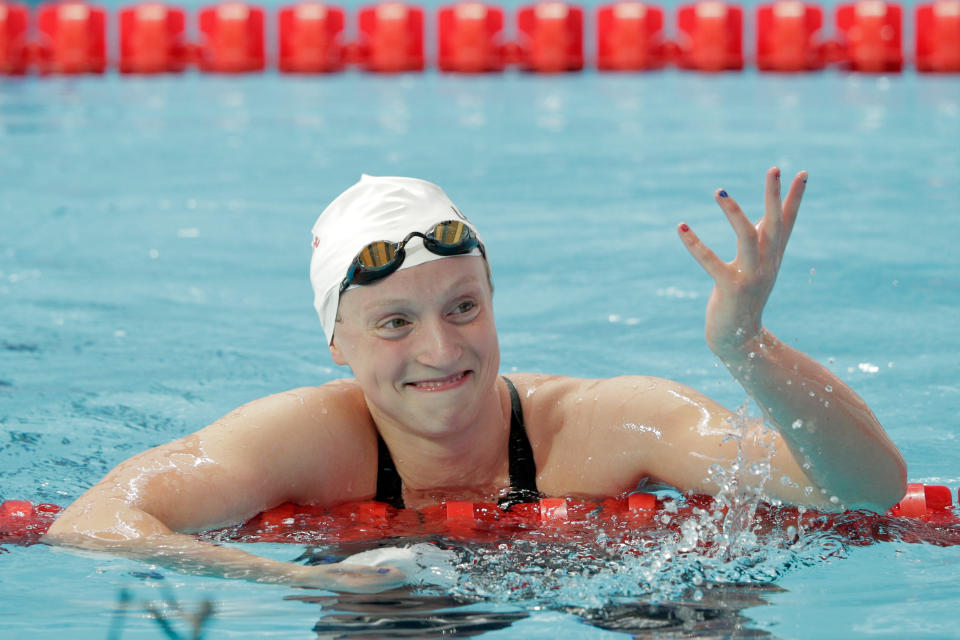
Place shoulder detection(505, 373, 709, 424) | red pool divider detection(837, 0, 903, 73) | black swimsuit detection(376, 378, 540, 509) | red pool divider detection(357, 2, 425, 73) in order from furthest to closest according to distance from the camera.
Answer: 1. red pool divider detection(357, 2, 425, 73)
2. red pool divider detection(837, 0, 903, 73)
3. black swimsuit detection(376, 378, 540, 509)
4. shoulder detection(505, 373, 709, 424)

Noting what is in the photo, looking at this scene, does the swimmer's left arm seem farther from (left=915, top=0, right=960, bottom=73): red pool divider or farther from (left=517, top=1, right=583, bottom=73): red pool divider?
(left=517, top=1, right=583, bottom=73): red pool divider

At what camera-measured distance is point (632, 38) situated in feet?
48.7

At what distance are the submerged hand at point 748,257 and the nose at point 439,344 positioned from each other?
70 centimetres

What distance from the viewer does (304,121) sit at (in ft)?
40.0

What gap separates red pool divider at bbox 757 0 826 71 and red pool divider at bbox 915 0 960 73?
1065mm

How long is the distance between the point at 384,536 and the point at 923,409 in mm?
2593

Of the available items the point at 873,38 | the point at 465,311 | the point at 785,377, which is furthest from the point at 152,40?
the point at 785,377

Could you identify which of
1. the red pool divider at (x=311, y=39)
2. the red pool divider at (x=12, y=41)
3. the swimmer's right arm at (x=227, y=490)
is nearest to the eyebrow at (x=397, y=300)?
the swimmer's right arm at (x=227, y=490)

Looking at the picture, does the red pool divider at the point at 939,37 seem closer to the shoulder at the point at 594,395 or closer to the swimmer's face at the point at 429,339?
the shoulder at the point at 594,395

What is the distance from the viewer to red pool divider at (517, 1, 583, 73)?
14.9 meters

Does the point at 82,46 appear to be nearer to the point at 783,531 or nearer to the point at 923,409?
the point at 923,409

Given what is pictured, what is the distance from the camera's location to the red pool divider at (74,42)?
15.3 meters

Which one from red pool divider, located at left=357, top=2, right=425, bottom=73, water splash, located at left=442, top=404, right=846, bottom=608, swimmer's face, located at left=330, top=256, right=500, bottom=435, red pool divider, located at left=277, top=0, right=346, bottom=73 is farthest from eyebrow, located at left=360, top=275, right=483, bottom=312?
red pool divider, located at left=277, top=0, right=346, bottom=73

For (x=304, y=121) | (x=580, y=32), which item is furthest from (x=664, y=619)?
(x=580, y=32)
